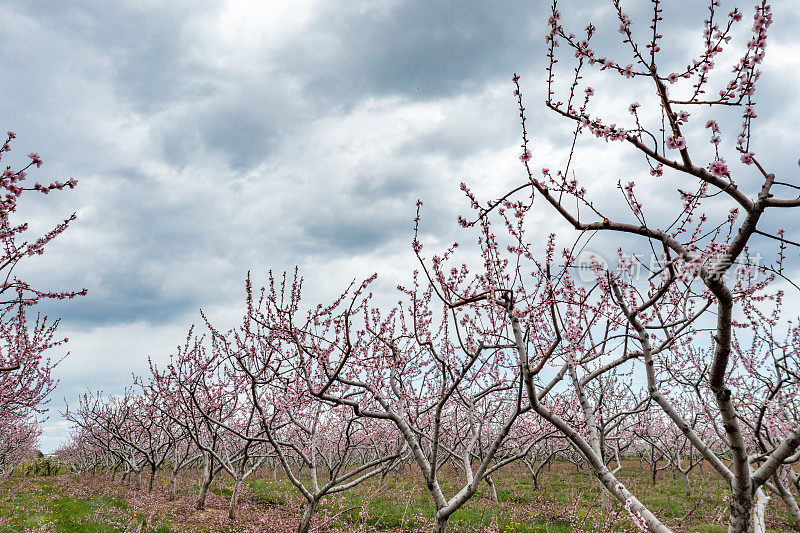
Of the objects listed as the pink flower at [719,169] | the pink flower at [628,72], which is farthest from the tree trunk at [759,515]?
the pink flower at [628,72]

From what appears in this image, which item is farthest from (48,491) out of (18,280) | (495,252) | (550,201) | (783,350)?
(783,350)

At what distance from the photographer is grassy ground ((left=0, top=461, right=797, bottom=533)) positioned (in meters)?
11.5

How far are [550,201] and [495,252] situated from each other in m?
2.09

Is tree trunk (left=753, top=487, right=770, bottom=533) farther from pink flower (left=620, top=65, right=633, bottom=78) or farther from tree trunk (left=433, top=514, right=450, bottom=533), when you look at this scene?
pink flower (left=620, top=65, right=633, bottom=78)

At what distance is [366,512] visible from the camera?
1166 centimetres

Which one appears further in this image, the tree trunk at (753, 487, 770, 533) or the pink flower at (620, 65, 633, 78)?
the tree trunk at (753, 487, 770, 533)

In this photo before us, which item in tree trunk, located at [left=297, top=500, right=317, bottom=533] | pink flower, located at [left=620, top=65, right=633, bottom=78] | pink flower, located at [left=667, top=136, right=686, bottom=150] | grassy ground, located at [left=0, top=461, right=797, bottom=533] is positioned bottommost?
grassy ground, located at [left=0, top=461, right=797, bottom=533]

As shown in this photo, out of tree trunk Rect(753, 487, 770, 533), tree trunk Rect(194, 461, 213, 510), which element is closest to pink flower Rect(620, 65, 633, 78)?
tree trunk Rect(753, 487, 770, 533)

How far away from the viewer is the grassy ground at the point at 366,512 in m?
11.5

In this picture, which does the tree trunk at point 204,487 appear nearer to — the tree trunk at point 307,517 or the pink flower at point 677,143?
the tree trunk at point 307,517

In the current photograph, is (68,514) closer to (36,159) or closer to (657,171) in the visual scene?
(36,159)

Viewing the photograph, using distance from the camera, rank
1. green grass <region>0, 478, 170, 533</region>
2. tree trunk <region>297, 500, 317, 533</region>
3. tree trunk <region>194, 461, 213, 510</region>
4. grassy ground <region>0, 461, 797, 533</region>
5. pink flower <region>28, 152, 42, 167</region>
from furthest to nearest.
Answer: tree trunk <region>194, 461, 213, 510</region> → grassy ground <region>0, 461, 797, 533</region> → green grass <region>0, 478, 170, 533</region> → tree trunk <region>297, 500, 317, 533</region> → pink flower <region>28, 152, 42, 167</region>

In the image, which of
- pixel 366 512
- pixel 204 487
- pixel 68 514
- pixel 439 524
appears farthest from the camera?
pixel 204 487

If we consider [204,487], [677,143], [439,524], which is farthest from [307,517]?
[677,143]
